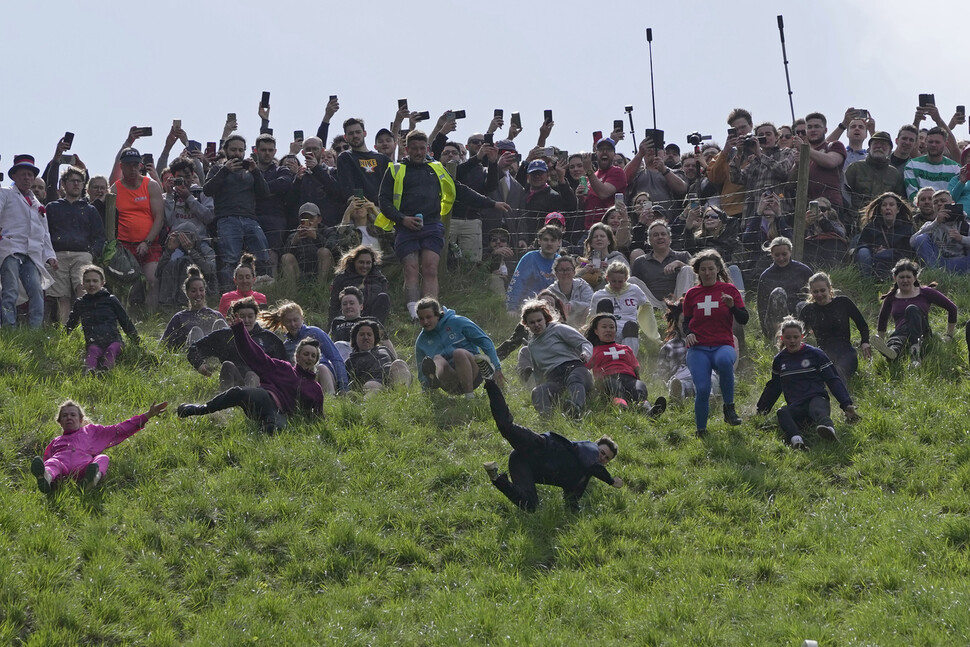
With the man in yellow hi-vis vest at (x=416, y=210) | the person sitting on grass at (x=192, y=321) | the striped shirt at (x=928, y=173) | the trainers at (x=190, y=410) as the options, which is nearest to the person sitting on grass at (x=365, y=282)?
the man in yellow hi-vis vest at (x=416, y=210)

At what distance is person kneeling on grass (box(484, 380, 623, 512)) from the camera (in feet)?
34.4

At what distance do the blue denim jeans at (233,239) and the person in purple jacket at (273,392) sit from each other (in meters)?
A: 4.80

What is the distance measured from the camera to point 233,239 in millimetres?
Result: 16656

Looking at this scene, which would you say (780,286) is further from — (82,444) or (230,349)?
(82,444)

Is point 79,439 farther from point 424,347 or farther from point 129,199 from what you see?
point 129,199

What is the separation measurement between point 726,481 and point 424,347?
353 cm

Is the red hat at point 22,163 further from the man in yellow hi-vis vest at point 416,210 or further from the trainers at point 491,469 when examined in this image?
the trainers at point 491,469

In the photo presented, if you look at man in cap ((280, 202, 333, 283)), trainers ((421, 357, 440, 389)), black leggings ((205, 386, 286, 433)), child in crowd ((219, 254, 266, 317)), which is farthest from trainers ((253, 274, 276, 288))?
black leggings ((205, 386, 286, 433))

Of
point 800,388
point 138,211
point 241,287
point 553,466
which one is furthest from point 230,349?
point 800,388

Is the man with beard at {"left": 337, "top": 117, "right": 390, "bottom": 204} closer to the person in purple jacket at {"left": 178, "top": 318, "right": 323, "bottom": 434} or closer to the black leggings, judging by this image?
the person in purple jacket at {"left": 178, "top": 318, "right": 323, "bottom": 434}

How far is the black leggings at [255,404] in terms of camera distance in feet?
38.5

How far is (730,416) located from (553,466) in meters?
2.18

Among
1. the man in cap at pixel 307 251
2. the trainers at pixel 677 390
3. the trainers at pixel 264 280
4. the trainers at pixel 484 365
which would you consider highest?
the man in cap at pixel 307 251

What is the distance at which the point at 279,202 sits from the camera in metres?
17.2
